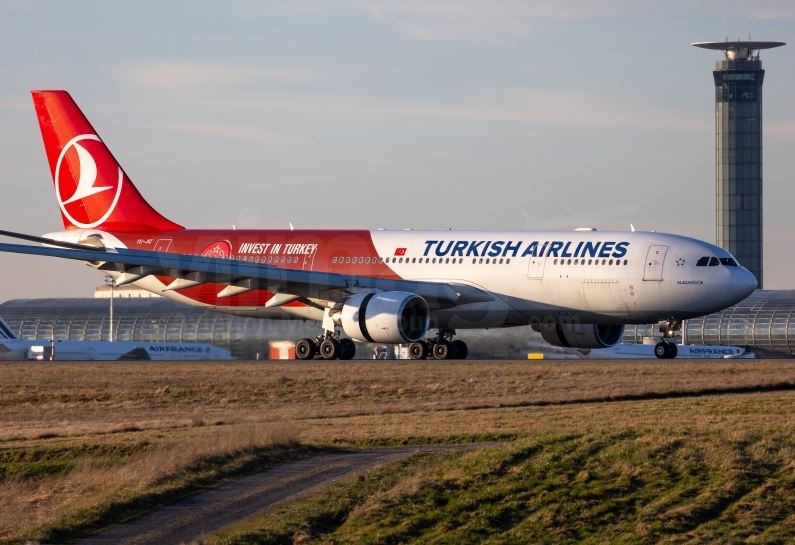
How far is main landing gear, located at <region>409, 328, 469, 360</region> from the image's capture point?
4578 centimetres

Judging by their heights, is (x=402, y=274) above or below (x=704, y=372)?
above

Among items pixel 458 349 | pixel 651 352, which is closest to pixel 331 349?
pixel 458 349

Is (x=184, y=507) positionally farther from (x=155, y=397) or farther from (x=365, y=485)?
(x=155, y=397)

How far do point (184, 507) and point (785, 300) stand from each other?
68569mm

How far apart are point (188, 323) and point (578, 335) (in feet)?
108

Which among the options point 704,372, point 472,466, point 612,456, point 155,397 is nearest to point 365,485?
point 472,466

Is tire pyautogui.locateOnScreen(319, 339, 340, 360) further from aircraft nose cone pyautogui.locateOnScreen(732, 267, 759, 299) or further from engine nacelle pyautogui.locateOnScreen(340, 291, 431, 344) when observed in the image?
aircraft nose cone pyautogui.locateOnScreen(732, 267, 759, 299)

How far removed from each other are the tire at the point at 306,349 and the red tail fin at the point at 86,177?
329 inches

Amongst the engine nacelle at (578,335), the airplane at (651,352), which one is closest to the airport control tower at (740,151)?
the airplane at (651,352)

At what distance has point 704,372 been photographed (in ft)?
126

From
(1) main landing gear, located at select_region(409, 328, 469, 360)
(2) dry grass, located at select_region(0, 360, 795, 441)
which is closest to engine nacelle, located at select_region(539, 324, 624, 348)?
(2) dry grass, located at select_region(0, 360, 795, 441)

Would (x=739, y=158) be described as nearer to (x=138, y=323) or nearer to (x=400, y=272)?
(x=138, y=323)

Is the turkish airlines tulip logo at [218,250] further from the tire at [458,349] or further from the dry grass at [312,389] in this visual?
the tire at [458,349]

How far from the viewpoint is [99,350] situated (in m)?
70.4
